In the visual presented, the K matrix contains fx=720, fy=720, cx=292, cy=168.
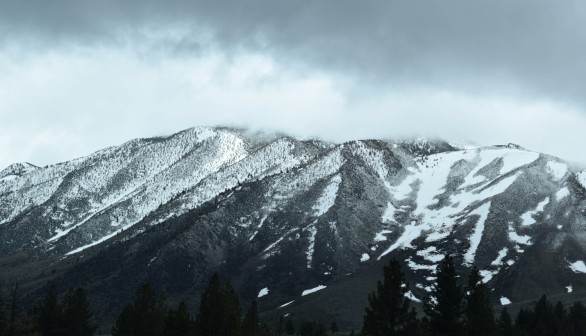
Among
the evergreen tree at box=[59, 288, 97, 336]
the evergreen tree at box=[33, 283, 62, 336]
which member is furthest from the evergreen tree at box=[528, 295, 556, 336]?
the evergreen tree at box=[33, 283, 62, 336]

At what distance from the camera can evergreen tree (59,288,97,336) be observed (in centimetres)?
8181

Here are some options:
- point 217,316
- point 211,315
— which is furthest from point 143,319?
point 217,316

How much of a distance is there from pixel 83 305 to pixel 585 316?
79357mm

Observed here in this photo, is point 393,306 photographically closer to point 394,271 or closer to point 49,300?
point 394,271

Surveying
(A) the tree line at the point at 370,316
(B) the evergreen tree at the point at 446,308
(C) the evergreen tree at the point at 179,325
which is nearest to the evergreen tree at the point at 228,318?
(A) the tree line at the point at 370,316

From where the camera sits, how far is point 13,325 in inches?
2320

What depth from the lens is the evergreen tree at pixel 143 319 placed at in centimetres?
7669

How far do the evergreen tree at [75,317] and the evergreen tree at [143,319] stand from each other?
4704 millimetres

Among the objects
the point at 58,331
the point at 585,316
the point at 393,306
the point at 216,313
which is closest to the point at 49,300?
the point at 58,331

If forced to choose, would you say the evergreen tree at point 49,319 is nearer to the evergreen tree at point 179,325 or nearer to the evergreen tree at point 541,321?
the evergreen tree at point 179,325

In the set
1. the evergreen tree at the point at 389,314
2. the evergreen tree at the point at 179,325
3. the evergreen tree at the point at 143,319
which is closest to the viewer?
the evergreen tree at the point at 389,314

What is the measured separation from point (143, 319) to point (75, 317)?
1138 cm

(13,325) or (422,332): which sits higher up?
(13,325)

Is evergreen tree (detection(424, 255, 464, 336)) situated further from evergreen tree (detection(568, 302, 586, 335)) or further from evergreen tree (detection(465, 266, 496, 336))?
evergreen tree (detection(568, 302, 586, 335))
